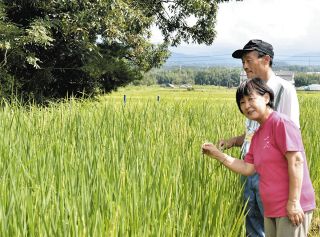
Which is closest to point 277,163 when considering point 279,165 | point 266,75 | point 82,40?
point 279,165

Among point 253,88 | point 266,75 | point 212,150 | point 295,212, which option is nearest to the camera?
point 295,212

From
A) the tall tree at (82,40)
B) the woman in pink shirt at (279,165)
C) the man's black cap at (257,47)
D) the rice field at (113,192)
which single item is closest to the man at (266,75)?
the man's black cap at (257,47)

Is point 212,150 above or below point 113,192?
above

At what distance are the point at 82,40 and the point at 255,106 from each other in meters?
6.48

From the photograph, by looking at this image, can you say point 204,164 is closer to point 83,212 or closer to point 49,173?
point 49,173

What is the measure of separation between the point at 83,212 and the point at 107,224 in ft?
0.33

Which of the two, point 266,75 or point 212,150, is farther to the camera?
point 266,75

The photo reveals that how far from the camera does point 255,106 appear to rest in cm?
205

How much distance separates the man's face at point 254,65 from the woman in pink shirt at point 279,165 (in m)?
0.22

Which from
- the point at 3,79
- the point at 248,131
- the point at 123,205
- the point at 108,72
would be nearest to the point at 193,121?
the point at 248,131

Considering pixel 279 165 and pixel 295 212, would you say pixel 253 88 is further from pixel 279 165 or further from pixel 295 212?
pixel 295 212

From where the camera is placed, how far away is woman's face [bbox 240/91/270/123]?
205cm

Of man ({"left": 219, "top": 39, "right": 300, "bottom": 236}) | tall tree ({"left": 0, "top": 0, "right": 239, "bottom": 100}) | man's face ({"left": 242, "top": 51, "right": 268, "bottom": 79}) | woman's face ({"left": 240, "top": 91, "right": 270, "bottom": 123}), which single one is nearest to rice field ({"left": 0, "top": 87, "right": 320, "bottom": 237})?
man ({"left": 219, "top": 39, "right": 300, "bottom": 236})

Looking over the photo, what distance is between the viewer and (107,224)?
4.99 feet
